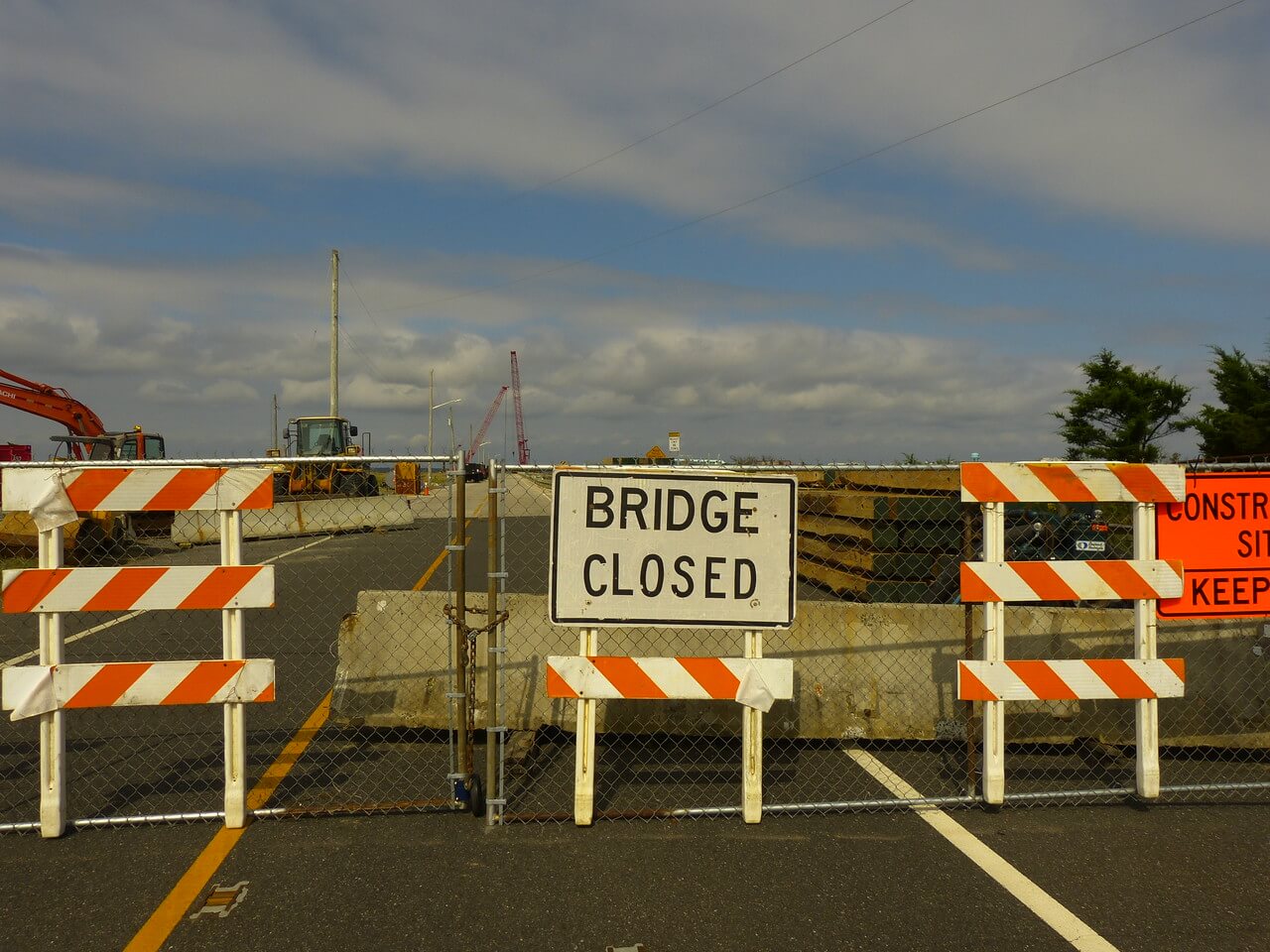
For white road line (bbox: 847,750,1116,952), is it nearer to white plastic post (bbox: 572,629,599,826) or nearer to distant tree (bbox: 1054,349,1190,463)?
white plastic post (bbox: 572,629,599,826)

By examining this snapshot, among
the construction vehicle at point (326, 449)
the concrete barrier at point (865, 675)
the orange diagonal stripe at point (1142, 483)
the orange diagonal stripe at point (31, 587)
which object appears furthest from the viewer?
the construction vehicle at point (326, 449)

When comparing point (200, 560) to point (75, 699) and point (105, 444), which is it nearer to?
point (105, 444)

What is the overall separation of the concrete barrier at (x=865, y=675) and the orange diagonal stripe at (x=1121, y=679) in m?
0.80

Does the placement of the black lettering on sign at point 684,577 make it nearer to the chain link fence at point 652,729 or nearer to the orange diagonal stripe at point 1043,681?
the chain link fence at point 652,729

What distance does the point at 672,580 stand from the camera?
5.16 m

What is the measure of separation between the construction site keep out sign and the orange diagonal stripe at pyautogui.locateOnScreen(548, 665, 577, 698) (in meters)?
3.56

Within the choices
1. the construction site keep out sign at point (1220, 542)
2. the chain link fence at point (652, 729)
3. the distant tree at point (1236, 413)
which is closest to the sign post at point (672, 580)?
the chain link fence at point (652, 729)

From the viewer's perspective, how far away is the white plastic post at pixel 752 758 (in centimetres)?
514

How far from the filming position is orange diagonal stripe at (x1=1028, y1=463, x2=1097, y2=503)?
17.8 ft

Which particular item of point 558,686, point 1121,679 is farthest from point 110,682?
point 1121,679

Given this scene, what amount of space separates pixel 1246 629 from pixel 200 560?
17131 millimetres

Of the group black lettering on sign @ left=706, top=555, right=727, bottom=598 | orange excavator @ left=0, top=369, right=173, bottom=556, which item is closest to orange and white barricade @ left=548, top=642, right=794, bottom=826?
black lettering on sign @ left=706, top=555, right=727, bottom=598

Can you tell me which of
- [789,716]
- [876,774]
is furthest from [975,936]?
[789,716]

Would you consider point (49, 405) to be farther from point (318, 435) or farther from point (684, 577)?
point (684, 577)
